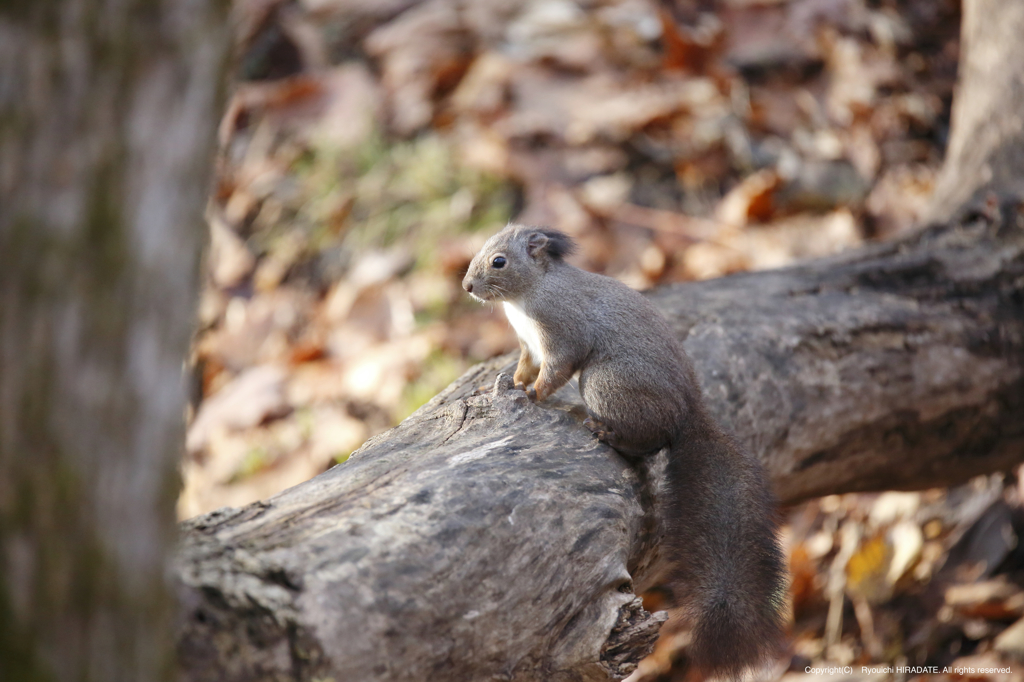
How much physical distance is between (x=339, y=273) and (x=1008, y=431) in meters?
4.30

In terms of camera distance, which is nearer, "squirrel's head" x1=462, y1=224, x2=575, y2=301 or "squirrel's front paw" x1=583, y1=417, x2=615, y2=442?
"squirrel's front paw" x1=583, y1=417, x2=615, y2=442

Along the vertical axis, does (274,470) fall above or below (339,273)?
below

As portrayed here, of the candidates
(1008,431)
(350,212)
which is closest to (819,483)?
(1008,431)

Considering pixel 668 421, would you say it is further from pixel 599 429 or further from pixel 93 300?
pixel 93 300

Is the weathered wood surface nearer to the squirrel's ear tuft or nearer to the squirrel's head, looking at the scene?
the squirrel's head

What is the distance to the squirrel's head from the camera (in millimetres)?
2883

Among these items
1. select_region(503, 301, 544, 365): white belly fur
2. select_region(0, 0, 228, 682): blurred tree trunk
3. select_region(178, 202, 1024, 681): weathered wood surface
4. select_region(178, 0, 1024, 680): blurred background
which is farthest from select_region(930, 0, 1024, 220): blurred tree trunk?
select_region(0, 0, 228, 682): blurred tree trunk

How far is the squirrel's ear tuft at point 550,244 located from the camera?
2.93 m

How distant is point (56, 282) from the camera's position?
0.88m

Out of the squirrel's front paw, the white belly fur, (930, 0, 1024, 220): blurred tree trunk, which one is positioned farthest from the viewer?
(930, 0, 1024, 220): blurred tree trunk

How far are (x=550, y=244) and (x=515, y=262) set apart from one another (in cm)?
15

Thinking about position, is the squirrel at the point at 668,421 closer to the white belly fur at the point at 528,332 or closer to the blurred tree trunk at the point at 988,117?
the white belly fur at the point at 528,332

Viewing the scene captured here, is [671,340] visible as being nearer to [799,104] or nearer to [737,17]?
[799,104]

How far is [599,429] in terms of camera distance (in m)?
2.26
